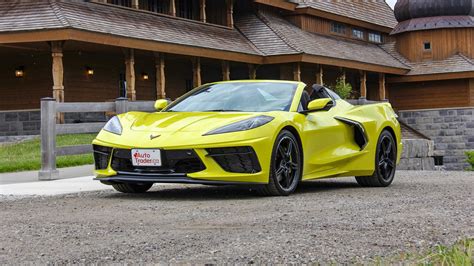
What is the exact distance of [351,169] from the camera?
27.9 feet

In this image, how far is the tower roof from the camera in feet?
129

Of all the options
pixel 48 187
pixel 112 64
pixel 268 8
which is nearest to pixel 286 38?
pixel 268 8

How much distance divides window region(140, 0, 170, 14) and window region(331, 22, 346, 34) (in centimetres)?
1118

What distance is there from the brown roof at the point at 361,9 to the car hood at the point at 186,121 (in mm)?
27666

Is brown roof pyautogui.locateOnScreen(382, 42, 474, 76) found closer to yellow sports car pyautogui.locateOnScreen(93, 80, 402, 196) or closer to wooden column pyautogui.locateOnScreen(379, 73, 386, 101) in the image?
wooden column pyautogui.locateOnScreen(379, 73, 386, 101)

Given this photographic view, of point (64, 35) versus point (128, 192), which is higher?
point (64, 35)

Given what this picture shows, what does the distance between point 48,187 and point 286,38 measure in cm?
2165

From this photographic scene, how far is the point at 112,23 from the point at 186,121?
15.5 meters

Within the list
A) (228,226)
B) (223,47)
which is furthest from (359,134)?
(223,47)

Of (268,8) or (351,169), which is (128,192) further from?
(268,8)

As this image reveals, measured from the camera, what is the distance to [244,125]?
23.2 feet

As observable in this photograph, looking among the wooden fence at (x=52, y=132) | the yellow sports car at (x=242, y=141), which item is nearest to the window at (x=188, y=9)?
the wooden fence at (x=52, y=132)

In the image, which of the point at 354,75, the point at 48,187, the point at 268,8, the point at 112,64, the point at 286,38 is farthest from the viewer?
the point at 354,75

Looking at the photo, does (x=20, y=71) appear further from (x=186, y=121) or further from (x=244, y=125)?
(x=244, y=125)
